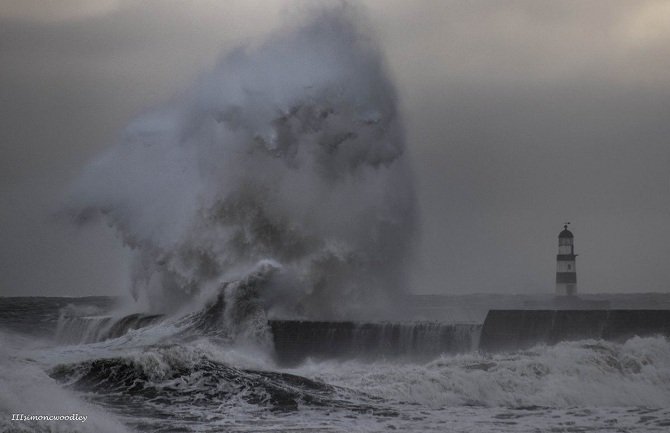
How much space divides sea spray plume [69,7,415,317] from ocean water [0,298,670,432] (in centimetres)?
429

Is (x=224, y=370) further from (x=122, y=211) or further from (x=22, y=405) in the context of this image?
(x=122, y=211)

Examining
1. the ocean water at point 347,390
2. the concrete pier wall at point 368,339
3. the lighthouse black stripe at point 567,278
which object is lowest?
the ocean water at point 347,390

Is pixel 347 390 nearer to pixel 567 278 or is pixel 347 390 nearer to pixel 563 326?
pixel 563 326

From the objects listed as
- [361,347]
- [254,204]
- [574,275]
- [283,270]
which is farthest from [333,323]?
[574,275]

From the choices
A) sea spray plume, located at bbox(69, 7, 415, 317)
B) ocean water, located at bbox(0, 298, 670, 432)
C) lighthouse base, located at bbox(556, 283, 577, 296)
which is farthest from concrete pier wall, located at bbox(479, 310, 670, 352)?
lighthouse base, located at bbox(556, 283, 577, 296)

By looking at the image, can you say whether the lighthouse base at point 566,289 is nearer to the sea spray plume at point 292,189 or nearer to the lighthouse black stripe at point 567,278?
the lighthouse black stripe at point 567,278

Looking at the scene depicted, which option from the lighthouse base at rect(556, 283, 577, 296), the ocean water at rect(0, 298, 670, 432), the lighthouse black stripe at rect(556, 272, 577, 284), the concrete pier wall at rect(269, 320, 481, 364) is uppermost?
the lighthouse black stripe at rect(556, 272, 577, 284)

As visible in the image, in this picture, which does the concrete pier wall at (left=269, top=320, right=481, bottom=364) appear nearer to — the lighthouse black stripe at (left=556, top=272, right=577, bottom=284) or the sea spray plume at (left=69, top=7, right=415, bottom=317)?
the sea spray plume at (left=69, top=7, right=415, bottom=317)

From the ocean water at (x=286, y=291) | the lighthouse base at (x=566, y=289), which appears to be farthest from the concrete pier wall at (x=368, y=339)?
the lighthouse base at (x=566, y=289)

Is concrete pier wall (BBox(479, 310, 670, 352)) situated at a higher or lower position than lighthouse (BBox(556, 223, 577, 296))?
lower

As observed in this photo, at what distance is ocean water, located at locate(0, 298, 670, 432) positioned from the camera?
44.9 feet

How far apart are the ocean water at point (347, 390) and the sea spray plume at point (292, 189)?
4.29 m

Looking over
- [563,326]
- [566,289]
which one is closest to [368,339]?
[563,326]

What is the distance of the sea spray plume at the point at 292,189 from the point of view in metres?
23.7
